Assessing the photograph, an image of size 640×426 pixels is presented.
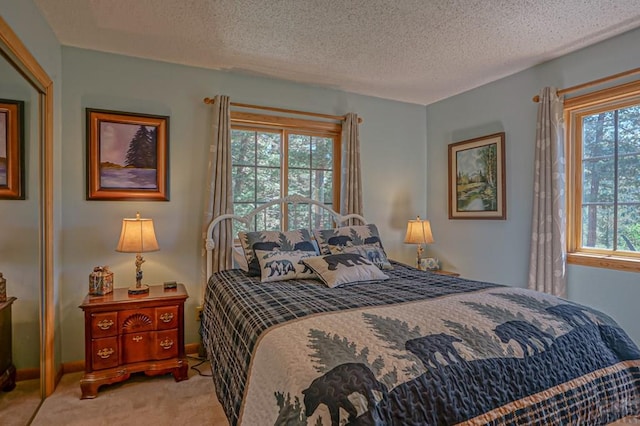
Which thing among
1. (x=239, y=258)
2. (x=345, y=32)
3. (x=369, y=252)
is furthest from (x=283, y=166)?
(x=345, y=32)

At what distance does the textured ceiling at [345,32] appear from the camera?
2262 millimetres

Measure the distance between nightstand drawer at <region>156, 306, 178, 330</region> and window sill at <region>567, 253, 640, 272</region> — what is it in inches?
123

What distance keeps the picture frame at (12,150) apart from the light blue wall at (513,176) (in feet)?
12.2

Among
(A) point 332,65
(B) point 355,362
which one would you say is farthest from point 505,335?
(A) point 332,65

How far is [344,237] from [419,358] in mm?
1771

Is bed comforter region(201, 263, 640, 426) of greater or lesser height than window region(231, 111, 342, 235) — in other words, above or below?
below

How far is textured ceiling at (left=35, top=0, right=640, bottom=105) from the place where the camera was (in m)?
2.26

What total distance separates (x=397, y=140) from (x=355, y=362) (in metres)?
3.35

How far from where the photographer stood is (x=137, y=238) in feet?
8.57

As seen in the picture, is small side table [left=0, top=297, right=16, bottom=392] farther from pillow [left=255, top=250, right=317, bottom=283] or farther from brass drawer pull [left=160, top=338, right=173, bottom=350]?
pillow [left=255, top=250, right=317, bottom=283]

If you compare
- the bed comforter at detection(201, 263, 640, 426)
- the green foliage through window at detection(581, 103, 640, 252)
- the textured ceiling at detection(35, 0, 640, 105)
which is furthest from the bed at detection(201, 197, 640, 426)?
the textured ceiling at detection(35, 0, 640, 105)

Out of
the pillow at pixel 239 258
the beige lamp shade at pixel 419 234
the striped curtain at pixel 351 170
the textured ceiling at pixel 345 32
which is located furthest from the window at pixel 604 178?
the pillow at pixel 239 258

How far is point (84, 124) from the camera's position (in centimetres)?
281

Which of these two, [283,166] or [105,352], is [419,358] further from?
[283,166]
